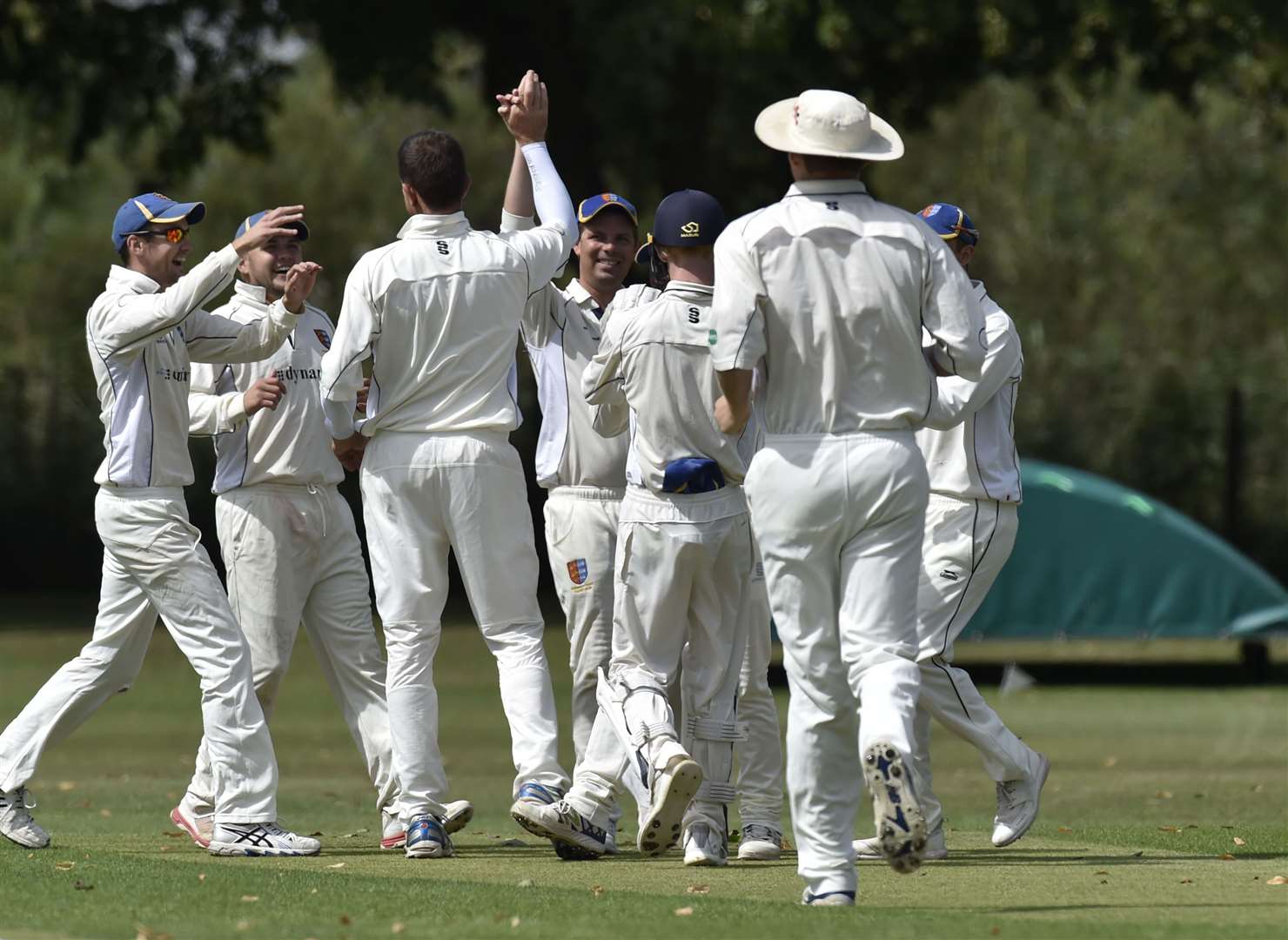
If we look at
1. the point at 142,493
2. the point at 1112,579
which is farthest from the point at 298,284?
the point at 1112,579

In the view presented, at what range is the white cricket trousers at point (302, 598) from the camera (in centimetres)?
917

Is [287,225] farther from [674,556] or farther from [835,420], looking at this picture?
[835,420]

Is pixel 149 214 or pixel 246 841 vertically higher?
pixel 149 214

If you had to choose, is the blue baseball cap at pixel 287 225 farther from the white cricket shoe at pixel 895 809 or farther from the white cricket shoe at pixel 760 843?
the white cricket shoe at pixel 895 809

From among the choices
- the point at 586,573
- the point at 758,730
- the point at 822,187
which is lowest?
the point at 758,730

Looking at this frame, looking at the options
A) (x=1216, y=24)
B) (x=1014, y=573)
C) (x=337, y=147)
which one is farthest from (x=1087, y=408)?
(x=337, y=147)

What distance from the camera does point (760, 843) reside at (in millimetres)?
8805

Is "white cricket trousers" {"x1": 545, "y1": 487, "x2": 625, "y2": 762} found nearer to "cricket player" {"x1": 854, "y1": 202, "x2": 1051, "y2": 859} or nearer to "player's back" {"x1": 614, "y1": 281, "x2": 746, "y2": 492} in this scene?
"player's back" {"x1": 614, "y1": 281, "x2": 746, "y2": 492}

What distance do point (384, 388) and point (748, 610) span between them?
66.1 inches

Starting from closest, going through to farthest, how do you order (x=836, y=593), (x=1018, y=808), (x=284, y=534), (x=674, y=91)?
(x=836, y=593)
(x=1018, y=808)
(x=284, y=534)
(x=674, y=91)

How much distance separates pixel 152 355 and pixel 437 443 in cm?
117

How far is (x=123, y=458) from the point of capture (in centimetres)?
850

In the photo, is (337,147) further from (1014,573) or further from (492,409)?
(492,409)

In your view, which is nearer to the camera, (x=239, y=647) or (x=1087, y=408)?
(x=239, y=647)
